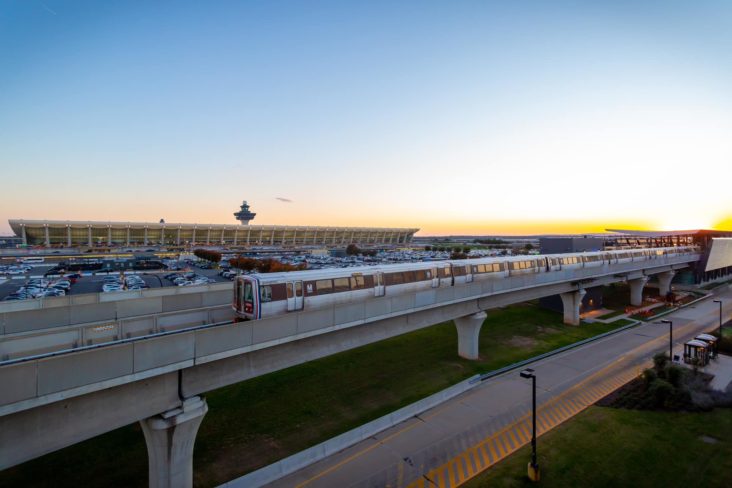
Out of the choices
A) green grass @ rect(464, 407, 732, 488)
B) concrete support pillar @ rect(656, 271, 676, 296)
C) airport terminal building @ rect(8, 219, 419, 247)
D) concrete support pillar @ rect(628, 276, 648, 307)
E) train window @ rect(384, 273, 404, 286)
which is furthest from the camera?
airport terminal building @ rect(8, 219, 419, 247)

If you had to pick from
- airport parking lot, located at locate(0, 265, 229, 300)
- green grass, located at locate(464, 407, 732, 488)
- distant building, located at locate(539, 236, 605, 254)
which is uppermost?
distant building, located at locate(539, 236, 605, 254)

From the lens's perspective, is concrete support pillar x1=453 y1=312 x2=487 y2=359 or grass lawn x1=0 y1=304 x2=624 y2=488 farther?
concrete support pillar x1=453 y1=312 x2=487 y2=359

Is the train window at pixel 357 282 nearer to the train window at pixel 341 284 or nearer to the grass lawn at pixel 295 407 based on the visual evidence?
the train window at pixel 341 284

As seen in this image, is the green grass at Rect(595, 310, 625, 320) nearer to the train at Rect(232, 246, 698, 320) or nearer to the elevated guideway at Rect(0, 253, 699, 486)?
the train at Rect(232, 246, 698, 320)

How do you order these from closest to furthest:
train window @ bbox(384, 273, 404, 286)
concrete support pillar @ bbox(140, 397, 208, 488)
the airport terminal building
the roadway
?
1. concrete support pillar @ bbox(140, 397, 208, 488)
2. the roadway
3. train window @ bbox(384, 273, 404, 286)
4. the airport terminal building

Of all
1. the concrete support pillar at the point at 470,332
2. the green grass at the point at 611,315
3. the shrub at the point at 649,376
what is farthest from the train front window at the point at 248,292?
the green grass at the point at 611,315

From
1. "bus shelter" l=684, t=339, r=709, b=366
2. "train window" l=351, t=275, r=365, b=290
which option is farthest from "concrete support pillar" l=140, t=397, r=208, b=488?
"bus shelter" l=684, t=339, r=709, b=366

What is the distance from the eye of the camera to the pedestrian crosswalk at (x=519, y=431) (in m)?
13.5

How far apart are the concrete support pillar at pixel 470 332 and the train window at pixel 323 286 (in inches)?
444

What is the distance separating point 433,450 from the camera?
49.5 feet

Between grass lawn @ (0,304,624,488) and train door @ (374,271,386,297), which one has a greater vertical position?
train door @ (374,271,386,297)

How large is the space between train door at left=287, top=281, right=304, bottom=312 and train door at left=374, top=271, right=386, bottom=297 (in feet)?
17.2

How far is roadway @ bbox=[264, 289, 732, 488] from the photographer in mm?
13633

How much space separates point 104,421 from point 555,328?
36.6 m
